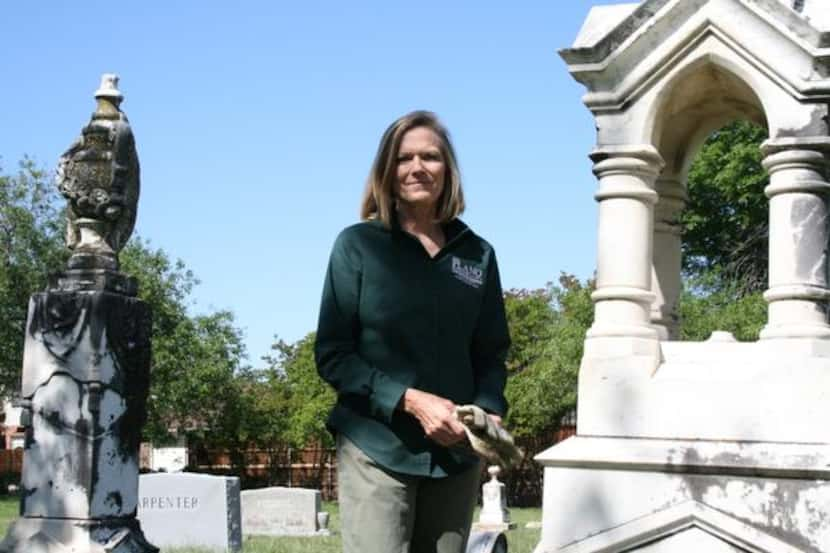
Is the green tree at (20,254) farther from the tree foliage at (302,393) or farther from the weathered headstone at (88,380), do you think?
the weathered headstone at (88,380)

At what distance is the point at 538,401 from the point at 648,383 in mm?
31733

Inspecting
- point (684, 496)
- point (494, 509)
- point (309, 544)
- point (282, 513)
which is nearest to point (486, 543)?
point (684, 496)

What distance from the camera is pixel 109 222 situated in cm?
900

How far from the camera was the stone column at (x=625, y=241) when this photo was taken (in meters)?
6.73

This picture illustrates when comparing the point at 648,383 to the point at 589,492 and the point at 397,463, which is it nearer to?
the point at 589,492

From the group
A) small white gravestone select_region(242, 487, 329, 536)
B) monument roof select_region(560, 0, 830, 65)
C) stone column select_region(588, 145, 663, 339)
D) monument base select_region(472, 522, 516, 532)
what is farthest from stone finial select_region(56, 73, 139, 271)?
monument base select_region(472, 522, 516, 532)

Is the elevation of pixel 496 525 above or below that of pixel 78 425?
below

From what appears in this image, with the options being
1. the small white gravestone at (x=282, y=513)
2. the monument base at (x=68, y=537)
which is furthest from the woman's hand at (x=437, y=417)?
the small white gravestone at (x=282, y=513)

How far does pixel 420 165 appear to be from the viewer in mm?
3902

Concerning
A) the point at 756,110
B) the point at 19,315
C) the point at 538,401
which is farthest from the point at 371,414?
the point at 19,315

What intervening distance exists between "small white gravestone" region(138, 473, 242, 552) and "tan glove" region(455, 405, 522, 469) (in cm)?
1381

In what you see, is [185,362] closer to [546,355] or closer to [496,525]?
[546,355]

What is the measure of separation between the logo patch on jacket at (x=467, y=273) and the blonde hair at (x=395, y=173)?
0.17 m

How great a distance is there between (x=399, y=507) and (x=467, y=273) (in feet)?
2.50
